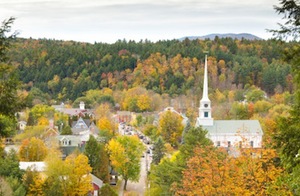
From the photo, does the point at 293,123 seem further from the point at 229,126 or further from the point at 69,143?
the point at 229,126

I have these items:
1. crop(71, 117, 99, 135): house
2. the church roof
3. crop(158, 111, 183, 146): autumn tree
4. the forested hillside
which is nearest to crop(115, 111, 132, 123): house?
crop(71, 117, 99, 135): house

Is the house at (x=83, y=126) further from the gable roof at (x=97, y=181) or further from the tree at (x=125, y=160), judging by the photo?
the gable roof at (x=97, y=181)

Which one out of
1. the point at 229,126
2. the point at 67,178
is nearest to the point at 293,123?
the point at 67,178

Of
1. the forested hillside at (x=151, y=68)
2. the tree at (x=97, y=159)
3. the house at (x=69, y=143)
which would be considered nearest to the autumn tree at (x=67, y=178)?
the tree at (x=97, y=159)

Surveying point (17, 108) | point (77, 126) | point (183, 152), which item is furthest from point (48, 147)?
point (17, 108)

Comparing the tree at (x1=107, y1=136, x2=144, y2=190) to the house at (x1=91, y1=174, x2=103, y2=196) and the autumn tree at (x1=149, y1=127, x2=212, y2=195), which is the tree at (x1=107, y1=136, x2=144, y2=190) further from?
the autumn tree at (x1=149, y1=127, x2=212, y2=195)

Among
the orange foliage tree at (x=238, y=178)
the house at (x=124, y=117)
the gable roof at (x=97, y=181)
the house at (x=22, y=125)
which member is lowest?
the house at (x=124, y=117)

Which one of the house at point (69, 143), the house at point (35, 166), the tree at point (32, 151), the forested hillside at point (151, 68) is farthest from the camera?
the forested hillside at point (151, 68)
